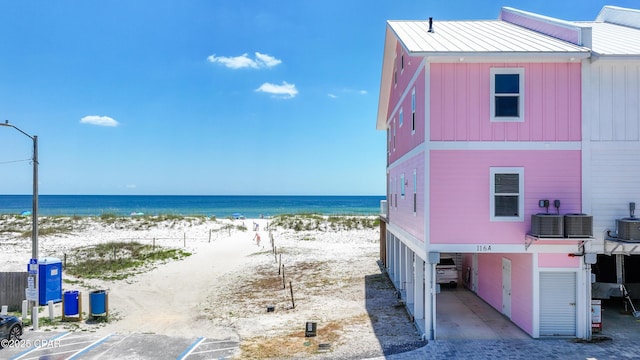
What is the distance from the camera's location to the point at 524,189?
1305 cm

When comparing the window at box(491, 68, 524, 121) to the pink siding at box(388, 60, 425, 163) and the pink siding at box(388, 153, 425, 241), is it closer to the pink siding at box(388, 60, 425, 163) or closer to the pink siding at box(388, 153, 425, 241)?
the pink siding at box(388, 60, 425, 163)

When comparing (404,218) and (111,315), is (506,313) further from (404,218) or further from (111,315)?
(111,315)

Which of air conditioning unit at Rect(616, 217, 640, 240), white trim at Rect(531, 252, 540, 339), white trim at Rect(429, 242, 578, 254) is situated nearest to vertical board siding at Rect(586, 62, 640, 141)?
air conditioning unit at Rect(616, 217, 640, 240)

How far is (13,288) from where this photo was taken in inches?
690

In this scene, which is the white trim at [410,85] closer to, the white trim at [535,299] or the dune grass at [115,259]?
the white trim at [535,299]

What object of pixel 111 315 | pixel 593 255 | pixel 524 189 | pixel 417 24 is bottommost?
pixel 111 315

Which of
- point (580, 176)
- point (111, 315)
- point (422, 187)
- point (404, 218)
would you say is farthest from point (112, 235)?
point (580, 176)

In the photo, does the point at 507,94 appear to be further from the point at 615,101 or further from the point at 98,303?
the point at 98,303

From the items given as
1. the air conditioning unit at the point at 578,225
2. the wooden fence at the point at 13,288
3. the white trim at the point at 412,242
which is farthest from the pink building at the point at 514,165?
the wooden fence at the point at 13,288

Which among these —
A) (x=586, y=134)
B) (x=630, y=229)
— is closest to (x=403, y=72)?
(x=586, y=134)

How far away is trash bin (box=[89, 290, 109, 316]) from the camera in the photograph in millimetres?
16188

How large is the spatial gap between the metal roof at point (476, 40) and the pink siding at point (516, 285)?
21.2 ft

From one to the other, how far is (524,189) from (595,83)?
3.98 m

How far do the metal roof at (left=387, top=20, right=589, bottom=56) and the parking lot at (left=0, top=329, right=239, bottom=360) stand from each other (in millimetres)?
10866
